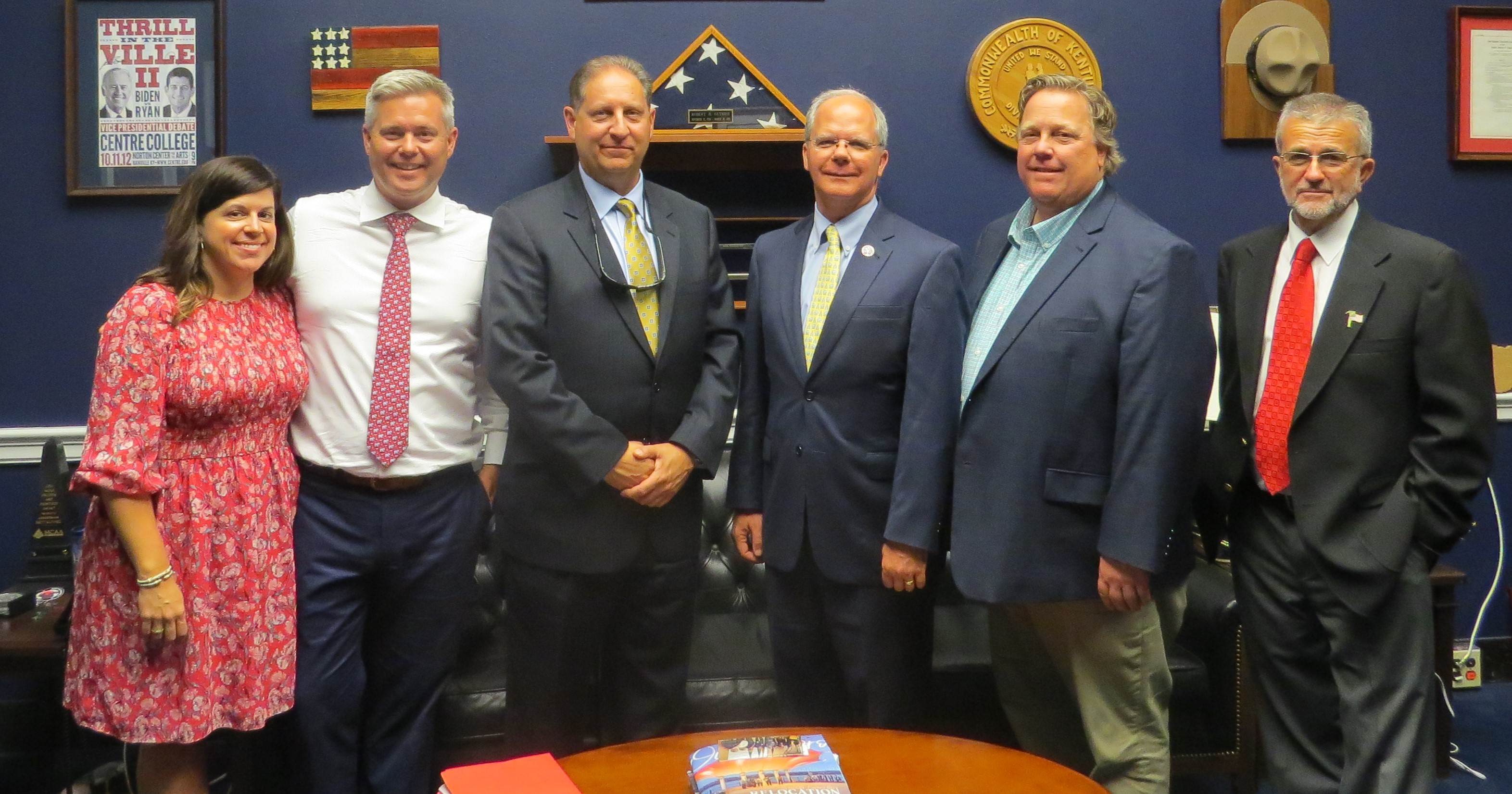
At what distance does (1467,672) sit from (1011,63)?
2.36 metres

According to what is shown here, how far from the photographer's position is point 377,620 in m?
2.15

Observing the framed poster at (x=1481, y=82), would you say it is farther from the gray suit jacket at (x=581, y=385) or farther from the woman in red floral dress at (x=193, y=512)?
the woman in red floral dress at (x=193, y=512)

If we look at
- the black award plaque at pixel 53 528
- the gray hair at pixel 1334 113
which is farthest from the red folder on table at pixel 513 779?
the black award plaque at pixel 53 528

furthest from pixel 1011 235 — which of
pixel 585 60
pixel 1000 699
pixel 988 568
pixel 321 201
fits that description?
pixel 585 60

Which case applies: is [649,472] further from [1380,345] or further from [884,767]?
[1380,345]

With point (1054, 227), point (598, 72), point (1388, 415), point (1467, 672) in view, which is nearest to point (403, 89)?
point (598, 72)

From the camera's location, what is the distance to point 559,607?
2.13 metres

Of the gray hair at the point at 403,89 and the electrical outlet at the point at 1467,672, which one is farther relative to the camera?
the electrical outlet at the point at 1467,672

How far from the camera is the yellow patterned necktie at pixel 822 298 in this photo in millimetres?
2148

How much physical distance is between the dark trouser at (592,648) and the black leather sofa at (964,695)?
0.88 ft

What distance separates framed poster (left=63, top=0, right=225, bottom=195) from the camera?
308 centimetres

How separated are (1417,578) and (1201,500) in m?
0.41

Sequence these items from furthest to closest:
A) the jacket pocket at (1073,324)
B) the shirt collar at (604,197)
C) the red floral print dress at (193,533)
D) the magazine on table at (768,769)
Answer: the shirt collar at (604,197), the jacket pocket at (1073,324), the red floral print dress at (193,533), the magazine on table at (768,769)

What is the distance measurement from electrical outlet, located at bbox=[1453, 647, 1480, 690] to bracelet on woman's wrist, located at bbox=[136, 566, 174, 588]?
357 centimetres
